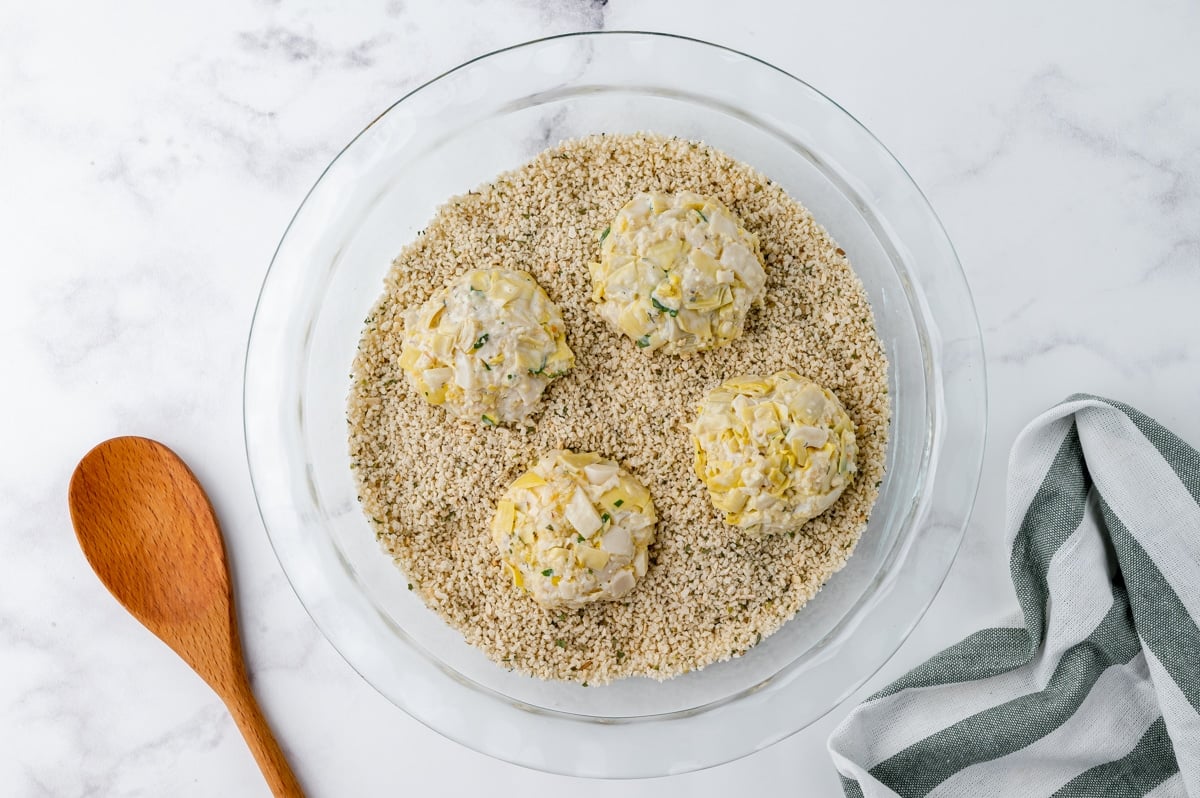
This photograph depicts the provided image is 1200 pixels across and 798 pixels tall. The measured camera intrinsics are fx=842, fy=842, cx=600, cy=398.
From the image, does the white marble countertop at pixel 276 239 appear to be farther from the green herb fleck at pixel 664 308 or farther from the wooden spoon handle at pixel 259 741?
the green herb fleck at pixel 664 308

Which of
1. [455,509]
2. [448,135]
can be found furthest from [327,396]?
[448,135]

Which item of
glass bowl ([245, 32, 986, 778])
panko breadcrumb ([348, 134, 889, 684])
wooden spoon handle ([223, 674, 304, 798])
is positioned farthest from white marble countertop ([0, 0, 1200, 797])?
panko breadcrumb ([348, 134, 889, 684])

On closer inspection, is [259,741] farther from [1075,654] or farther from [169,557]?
[1075,654]

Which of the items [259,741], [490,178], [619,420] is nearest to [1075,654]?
[619,420]

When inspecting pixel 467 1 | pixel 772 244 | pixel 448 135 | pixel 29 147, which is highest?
pixel 29 147

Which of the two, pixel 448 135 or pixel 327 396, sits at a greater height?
pixel 448 135

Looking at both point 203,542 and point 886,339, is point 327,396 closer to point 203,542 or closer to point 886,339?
point 203,542
